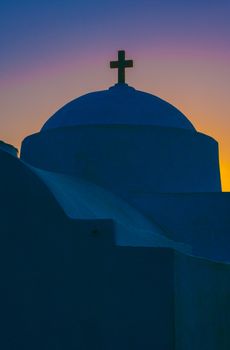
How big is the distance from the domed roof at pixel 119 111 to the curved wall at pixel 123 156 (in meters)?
0.50

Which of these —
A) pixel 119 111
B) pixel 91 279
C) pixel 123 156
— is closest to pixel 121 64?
pixel 119 111

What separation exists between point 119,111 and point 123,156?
1.08 meters

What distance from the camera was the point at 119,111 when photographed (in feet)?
36.6

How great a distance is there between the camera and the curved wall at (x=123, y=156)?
10.3 meters

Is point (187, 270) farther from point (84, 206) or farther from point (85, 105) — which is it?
point (85, 105)

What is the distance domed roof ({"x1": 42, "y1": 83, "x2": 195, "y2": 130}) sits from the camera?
11.0 m

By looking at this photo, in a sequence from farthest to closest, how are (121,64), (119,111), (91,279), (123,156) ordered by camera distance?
(121,64)
(119,111)
(123,156)
(91,279)

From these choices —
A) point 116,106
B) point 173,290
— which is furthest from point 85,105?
point 173,290

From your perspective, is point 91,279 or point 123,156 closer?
point 91,279

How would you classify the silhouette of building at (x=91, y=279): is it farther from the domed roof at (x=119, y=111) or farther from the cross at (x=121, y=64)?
the cross at (x=121, y=64)

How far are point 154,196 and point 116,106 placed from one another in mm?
1940

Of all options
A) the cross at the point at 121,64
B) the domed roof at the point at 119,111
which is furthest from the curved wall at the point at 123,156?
the cross at the point at 121,64

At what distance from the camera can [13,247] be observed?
22.0ft

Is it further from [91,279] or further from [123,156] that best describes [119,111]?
[91,279]
